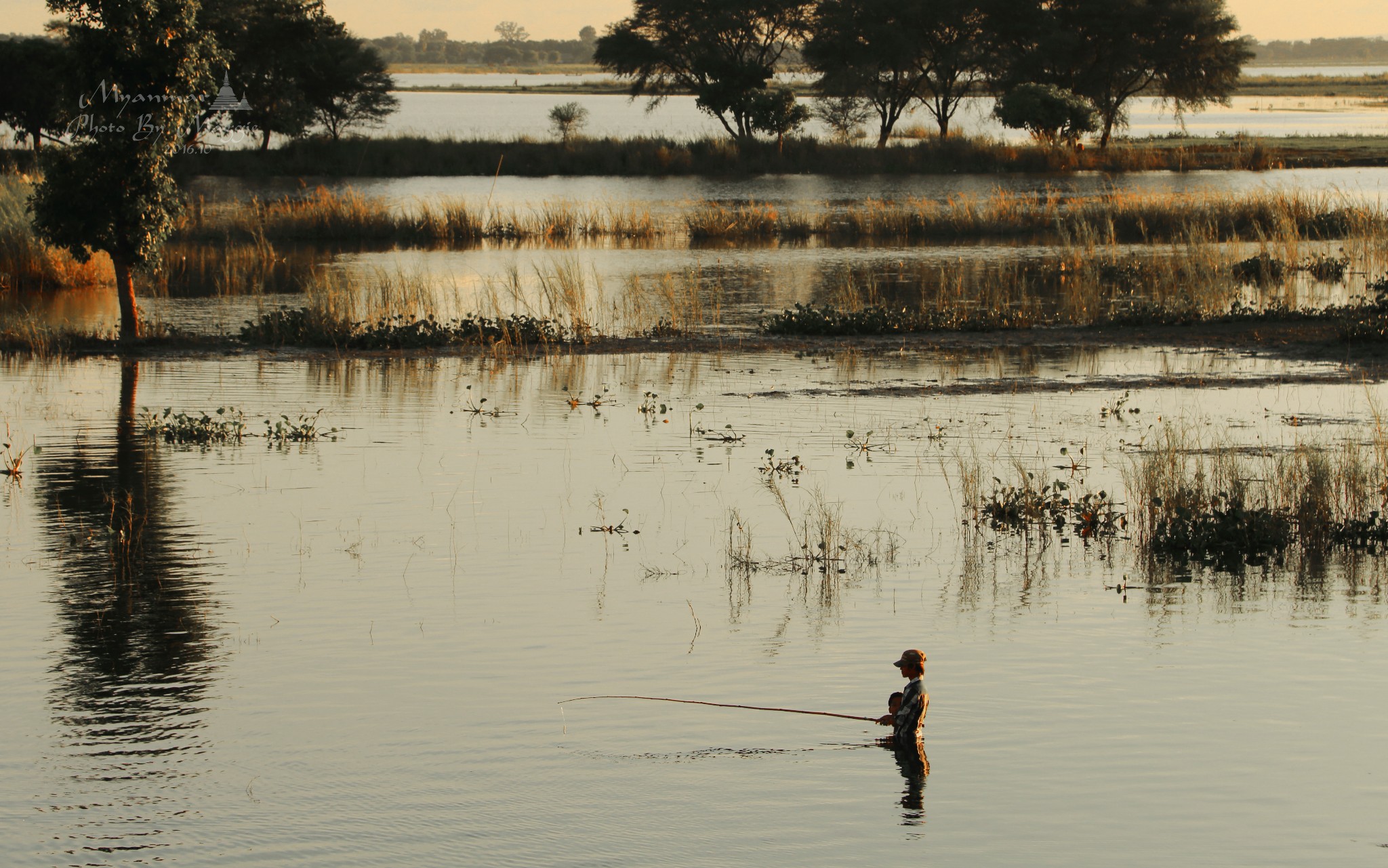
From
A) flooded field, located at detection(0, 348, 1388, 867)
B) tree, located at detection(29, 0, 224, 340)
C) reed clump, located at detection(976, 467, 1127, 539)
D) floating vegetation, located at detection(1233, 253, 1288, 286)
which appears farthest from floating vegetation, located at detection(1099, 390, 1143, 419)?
tree, located at detection(29, 0, 224, 340)

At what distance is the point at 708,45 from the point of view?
77938 mm

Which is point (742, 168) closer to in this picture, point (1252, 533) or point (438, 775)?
point (1252, 533)

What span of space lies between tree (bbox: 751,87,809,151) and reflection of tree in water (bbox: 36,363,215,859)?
60652mm

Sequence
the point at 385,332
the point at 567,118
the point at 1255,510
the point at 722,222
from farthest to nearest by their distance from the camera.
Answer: the point at 567,118 < the point at 722,222 < the point at 385,332 < the point at 1255,510

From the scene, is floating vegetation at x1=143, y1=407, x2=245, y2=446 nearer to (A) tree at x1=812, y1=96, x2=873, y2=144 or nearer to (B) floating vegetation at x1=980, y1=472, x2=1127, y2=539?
(B) floating vegetation at x1=980, y1=472, x2=1127, y2=539

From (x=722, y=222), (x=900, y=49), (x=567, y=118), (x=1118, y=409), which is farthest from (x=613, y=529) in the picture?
(x=567, y=118)

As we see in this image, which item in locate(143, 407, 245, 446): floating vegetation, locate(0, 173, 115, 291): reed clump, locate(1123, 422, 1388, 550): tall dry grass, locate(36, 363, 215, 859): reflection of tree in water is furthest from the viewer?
locate(0, 173, 115, 291): reed clump

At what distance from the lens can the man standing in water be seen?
7.95 m

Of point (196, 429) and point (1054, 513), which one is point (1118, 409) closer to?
point (1054, 513)

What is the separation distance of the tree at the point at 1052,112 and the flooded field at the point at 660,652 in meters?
54.3

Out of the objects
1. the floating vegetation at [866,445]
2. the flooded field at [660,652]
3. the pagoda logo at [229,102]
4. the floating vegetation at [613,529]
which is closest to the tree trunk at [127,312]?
the flooded field at [660,652]

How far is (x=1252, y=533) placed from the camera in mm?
11992

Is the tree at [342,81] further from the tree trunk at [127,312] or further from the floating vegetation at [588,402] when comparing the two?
the floating vegetation at [588,402]

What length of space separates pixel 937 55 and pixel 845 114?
5.76 m
